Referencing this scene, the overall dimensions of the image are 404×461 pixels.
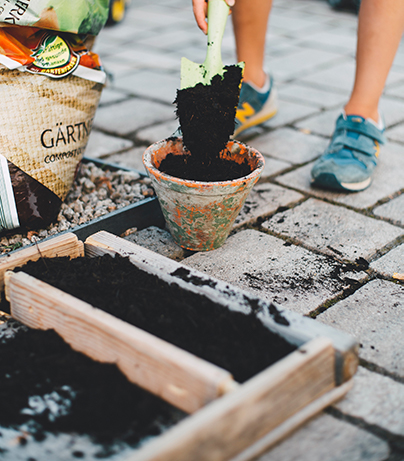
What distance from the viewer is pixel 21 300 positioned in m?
1.35

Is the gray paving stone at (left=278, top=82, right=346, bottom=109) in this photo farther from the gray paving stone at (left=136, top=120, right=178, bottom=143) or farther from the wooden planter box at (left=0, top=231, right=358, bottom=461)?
the wooden planter box at (left=0, top=231, right=358, bottom=461)

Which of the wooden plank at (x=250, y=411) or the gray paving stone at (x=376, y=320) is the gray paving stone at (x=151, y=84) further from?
the wooden plank at (x=250, y=411)

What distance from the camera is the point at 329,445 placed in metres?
1.08

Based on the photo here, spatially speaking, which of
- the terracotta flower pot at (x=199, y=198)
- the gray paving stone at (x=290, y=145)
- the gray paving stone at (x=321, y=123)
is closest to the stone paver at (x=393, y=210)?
the gray paving stone at (x=290, y=145)

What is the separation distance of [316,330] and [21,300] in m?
0.77

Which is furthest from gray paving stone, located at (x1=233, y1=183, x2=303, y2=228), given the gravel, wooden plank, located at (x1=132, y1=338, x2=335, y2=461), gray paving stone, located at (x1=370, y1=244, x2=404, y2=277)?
wooden plank, located at (x1=132, y1=338, x2=335, y2=461)

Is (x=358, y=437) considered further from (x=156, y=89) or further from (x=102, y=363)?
(x=156, y=89)

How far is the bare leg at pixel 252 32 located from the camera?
8.34ft

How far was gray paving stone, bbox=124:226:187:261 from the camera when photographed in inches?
71.7

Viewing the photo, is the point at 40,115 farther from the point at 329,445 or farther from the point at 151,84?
the point at 151,84

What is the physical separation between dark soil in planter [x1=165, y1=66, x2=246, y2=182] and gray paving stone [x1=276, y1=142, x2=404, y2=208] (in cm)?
63

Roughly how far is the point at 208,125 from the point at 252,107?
45.7 inches

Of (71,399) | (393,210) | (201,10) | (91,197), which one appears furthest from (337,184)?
(71,399)

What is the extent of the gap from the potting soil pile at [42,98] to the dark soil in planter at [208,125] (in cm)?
40
